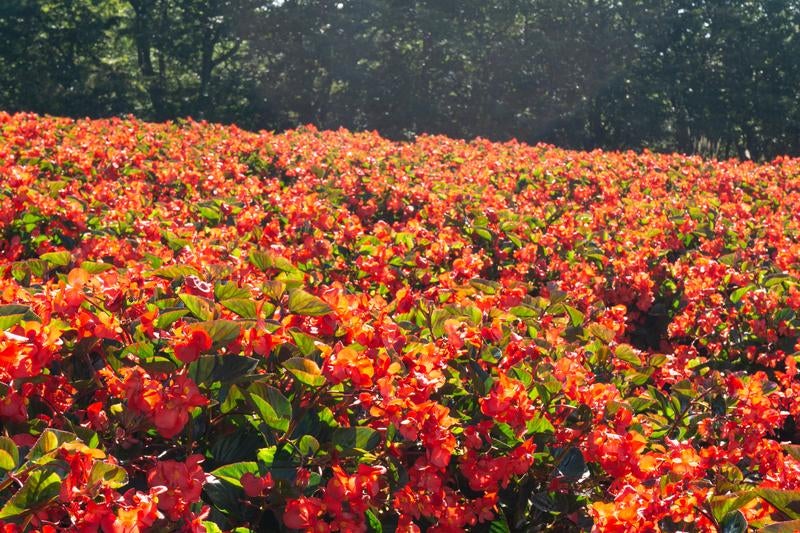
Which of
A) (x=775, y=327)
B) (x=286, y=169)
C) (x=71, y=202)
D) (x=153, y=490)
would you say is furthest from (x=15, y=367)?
(x=286, y=169)

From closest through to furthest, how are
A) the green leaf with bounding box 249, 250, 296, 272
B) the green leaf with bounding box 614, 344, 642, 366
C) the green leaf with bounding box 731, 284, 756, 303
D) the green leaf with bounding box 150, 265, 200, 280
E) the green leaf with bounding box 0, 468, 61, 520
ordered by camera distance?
the green leaf with bounding box 0, 468, 61, 520, the green leaf with bounding box 150, 265, 200, 280, the green leaf with bounding box 249, 250, 296, 272, the green leaf with bounding box 614, 344, 642, 366, the green leaf with bounding box 731, 284, 756, 303

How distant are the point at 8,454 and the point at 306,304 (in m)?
0.83

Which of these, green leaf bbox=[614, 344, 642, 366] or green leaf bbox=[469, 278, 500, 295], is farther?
green leaf bbox=[469, 278, 500, 295]

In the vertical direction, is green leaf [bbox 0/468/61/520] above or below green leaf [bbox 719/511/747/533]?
above

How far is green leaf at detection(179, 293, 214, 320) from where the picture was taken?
6.42ft

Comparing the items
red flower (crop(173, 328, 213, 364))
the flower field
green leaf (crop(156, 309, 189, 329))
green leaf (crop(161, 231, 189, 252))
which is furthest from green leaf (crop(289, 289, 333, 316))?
Answer: green leaf (crop(161, 231, 189, 252))

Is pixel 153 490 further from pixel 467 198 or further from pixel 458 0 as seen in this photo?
pixel 458 0

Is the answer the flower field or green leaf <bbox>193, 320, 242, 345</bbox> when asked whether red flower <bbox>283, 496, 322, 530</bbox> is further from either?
green leaf <bbox>193, 320, 242, 345</bbox>

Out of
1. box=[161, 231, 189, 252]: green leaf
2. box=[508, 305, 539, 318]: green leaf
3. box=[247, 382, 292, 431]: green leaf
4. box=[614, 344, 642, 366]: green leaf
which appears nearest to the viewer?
box=[247, 382, 292, 431]: green leaf

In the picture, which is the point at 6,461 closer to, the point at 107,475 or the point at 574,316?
the point at 107,475

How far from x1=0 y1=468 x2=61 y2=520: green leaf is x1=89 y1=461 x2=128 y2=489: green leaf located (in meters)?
0.06

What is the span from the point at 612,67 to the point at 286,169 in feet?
53.3

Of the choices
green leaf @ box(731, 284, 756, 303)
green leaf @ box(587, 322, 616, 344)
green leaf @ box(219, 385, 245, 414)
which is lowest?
green leaf @ box(731, 284, 756, 303)

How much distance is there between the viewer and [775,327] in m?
3.79
